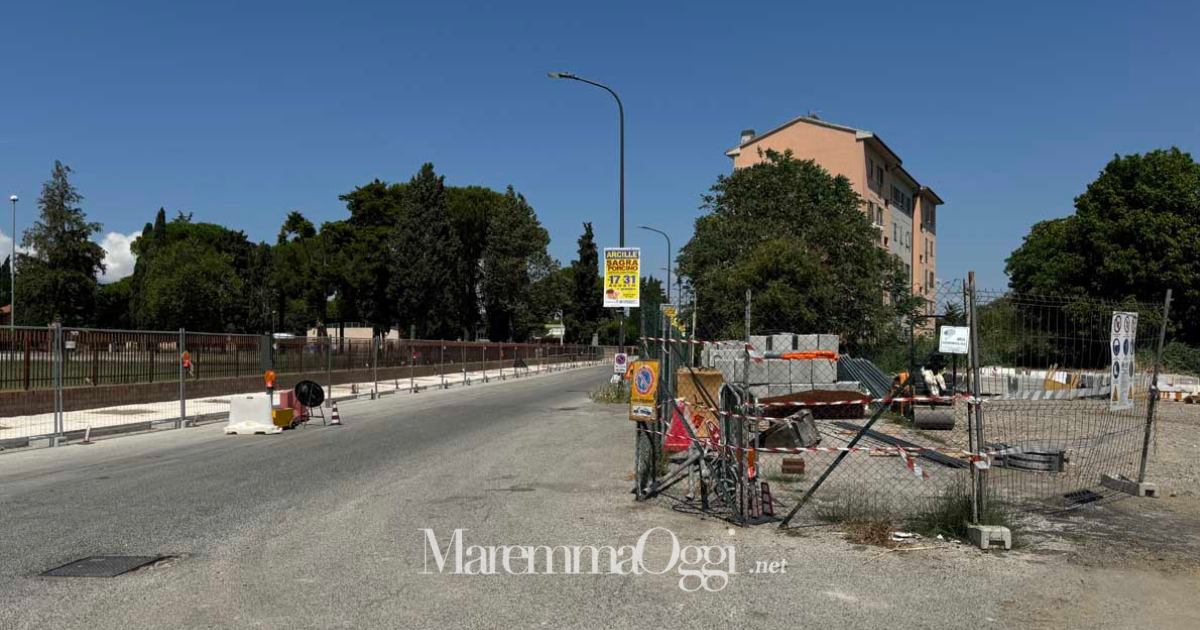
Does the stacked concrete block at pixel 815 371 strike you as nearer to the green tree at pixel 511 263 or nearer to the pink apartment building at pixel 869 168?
the pink apartment building at pixel 869 168

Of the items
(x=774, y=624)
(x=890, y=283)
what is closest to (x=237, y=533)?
(x=774, y=624)

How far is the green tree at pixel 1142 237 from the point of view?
44.1 metres

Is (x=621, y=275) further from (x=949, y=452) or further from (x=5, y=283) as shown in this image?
(x=5, y=283)

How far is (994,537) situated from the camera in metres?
7.08

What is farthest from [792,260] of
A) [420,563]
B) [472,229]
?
[472,229]

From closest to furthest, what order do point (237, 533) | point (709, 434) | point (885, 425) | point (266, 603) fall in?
point (266, 603), point (237, 533), point (709, 434), point (885, 425)

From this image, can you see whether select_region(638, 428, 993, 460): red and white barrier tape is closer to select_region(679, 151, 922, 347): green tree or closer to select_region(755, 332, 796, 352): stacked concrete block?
select_region(755, 332, 796, 352): stacked concrete block

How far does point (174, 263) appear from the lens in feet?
209

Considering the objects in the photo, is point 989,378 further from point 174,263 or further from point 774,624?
point 174,263

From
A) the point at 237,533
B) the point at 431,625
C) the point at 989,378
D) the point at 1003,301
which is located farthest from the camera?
the point at 989,378

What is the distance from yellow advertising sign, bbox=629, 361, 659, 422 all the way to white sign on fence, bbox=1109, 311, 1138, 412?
16.1 ft

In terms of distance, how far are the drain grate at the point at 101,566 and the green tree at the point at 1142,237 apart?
141 ft

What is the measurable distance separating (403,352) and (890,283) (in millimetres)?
24541

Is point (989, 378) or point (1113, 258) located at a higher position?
point (1113, 258)
